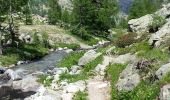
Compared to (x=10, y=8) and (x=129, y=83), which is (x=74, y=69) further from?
(x=10, y=8)

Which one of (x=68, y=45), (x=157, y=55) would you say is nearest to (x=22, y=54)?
(x=68, y=45)

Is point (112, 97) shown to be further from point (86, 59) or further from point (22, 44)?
point (22, 44)

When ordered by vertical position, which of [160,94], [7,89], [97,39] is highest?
[160,94]

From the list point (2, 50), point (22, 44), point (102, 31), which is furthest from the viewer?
point (102, 31)

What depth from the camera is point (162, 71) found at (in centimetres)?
2800

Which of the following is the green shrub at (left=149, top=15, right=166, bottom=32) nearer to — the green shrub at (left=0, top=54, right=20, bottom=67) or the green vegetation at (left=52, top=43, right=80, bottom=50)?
the green shrub at (left=0, top=54, right=20, bottom=67)

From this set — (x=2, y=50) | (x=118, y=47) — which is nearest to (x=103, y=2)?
(x=2, y=50)

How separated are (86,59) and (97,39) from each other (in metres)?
60.1

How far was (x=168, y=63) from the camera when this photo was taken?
2919 cm

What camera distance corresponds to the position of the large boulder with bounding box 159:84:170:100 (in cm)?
2417

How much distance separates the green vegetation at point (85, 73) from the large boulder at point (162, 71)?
9.61 metres

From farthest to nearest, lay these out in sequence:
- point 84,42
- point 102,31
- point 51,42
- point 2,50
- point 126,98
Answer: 1. point 102,31
2. point 84,42
3. point 51,42
4. point 2,50
5. point 126,98

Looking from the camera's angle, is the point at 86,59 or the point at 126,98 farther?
the point at 86,59

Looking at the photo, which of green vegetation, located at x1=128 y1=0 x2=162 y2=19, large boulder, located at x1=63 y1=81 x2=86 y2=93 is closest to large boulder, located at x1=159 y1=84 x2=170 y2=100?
large boulder, located at x1=63 y1=81 x2=86 y2=93
